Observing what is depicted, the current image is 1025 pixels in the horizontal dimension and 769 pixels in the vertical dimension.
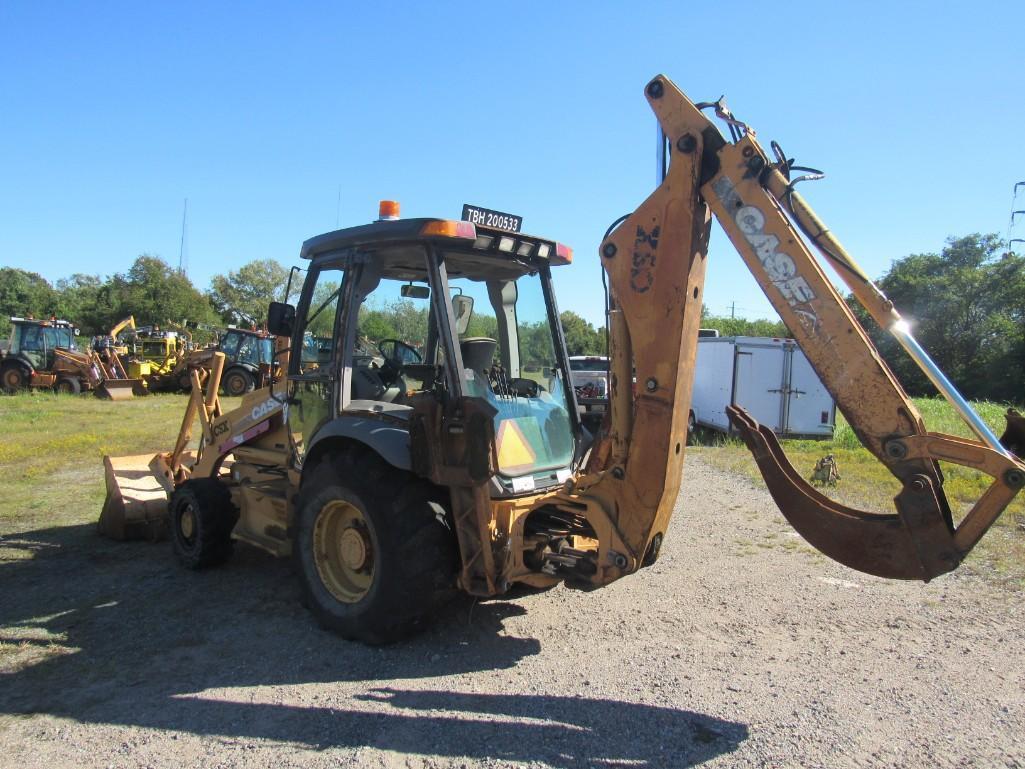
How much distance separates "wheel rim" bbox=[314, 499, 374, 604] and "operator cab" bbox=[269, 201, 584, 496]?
54cm

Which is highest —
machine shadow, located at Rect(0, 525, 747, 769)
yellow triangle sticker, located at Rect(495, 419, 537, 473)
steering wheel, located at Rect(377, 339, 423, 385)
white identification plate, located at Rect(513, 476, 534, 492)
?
steering wheel, located at Rect(377, 339, 423, 385)

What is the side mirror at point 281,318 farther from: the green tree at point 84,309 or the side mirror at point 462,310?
the green tree at point 84,309

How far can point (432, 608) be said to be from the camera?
13.4 feet

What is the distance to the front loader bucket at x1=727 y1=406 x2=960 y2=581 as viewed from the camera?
2891mm

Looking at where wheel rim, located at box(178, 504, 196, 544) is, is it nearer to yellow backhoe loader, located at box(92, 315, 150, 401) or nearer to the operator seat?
the operator seat

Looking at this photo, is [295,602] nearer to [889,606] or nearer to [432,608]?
[432,608]

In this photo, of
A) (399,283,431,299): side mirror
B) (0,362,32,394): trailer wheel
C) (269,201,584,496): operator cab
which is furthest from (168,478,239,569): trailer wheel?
(0,362,32,394): trailer wheel

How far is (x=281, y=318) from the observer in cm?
505

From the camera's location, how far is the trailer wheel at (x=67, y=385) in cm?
2258

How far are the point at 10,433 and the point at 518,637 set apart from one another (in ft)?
44.7

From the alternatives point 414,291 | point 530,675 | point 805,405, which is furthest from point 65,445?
point 805,405

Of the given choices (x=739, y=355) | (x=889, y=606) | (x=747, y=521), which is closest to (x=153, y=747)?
(x=889, y=606)

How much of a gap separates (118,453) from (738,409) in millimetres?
10755

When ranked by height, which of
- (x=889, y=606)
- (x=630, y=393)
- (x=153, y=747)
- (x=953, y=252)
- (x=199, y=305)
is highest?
(x=953, y=252)
